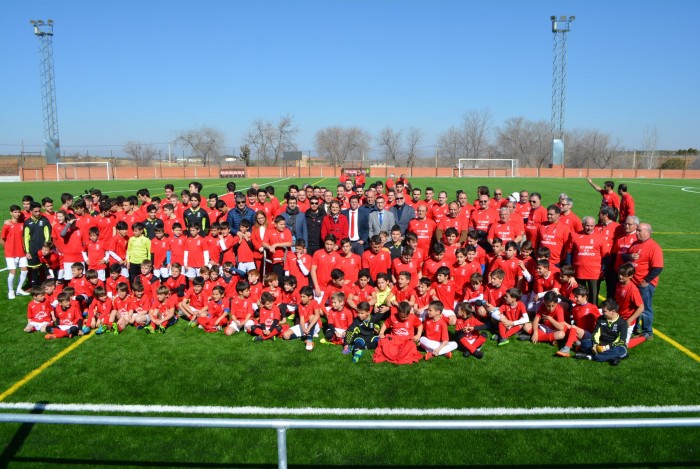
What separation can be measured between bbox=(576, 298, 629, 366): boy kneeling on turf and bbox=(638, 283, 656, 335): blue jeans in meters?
0.81

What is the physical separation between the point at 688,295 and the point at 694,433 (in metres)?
6.03

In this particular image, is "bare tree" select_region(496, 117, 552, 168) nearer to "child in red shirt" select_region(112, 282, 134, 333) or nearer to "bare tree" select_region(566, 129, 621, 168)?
"bare tree" select_region(566, 129, 621, 168)

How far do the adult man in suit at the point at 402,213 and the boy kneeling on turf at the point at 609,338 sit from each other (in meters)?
4.67

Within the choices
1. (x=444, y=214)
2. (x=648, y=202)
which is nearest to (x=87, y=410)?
(x=444, y=214)

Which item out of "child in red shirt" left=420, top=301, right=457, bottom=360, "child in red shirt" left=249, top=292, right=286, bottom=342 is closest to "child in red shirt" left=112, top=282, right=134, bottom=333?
"child in red shirt" left=249, top=292, right=286, bottom=342

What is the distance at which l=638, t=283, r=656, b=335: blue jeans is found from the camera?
7270mm

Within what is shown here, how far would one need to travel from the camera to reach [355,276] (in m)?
8.67

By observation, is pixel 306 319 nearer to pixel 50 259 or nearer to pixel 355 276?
pixel 355 276

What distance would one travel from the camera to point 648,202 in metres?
27.5

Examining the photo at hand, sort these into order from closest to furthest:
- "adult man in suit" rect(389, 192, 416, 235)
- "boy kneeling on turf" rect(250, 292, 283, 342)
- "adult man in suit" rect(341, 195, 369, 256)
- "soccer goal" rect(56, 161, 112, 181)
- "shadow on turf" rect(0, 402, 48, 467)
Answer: "shadow on turf" rect(0, 402, 48, 467), "boy kneeling on turf" rect(250, 292, 283, 342), "adult man in suit" rect(341, 195, 369, 256), "adult man in suit" rect(389, 192, 416, 235), "soccer goal" rect(56, 161, 112, 181)

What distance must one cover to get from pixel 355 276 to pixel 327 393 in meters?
3.13

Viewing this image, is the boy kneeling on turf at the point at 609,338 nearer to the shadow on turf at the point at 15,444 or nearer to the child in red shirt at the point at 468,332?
the child in red shirt at the point at 468,332

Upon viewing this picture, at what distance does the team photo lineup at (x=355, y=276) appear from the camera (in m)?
7.20

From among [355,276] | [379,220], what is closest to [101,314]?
[355,276]
